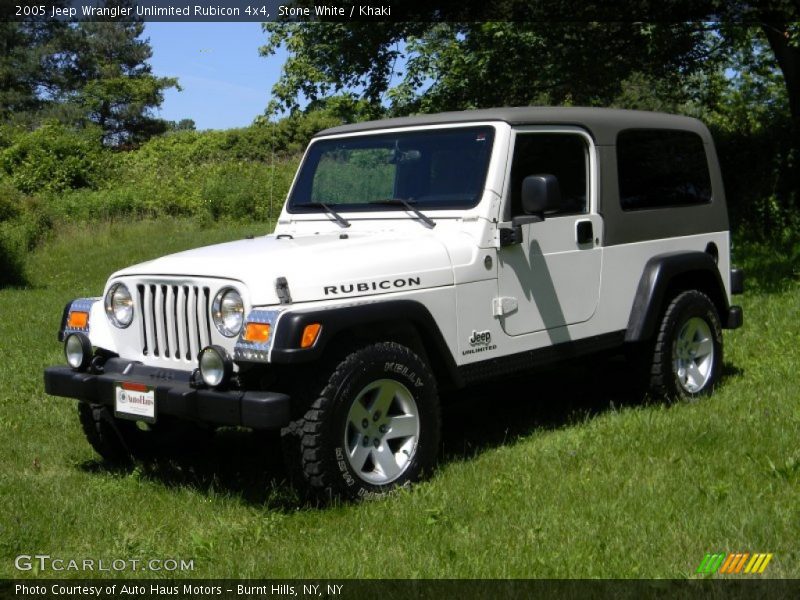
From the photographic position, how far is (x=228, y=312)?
4.94 metres

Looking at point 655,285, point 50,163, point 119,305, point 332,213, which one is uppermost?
point 50,163

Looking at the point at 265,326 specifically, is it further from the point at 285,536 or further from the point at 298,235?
the point at 298,235

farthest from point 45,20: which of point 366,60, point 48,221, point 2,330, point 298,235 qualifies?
point 298,235

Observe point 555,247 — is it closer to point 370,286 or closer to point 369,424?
point 370,286

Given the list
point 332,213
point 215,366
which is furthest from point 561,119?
point 215,366

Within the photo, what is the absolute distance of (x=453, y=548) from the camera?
14.3 ft

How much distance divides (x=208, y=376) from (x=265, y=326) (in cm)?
39

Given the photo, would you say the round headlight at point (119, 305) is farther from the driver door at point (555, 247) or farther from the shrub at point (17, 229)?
the shrub at point (17, 229)

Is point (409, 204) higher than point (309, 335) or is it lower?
higher

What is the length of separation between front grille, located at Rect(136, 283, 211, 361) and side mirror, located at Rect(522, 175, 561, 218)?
71.3 inches

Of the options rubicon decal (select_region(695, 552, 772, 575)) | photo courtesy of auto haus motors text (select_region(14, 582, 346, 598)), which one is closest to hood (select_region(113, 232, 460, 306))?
photo courtesy of auto haus motors text (select_region(14, 582, 346, 598))

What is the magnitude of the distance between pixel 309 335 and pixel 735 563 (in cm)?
205

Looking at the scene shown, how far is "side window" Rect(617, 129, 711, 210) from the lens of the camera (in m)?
6.72

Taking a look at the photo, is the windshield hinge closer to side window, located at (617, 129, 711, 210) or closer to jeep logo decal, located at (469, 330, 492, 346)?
jeep logo decal, located at (469, 330, 492, 346)
